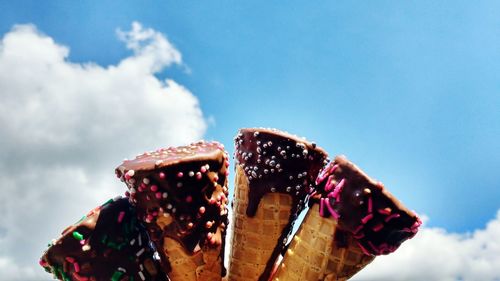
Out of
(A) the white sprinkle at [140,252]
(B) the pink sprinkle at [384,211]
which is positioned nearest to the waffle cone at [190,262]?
(A) the white sprinkle at [140,252]

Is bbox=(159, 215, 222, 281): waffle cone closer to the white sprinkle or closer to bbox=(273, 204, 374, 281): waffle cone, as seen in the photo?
the white sprinkle

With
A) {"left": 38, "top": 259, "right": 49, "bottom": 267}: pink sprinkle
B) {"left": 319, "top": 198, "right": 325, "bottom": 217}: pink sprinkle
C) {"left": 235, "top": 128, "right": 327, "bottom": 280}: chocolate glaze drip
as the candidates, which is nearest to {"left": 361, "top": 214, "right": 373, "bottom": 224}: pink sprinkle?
{"left": 319, "top": 198, "right": 325, "bottom": 217}: pink sprinkle

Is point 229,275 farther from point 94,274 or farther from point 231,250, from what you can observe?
point 94,274

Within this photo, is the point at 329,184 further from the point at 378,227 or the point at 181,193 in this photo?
the point at 181,193

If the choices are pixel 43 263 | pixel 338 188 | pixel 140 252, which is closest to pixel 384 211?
pixel 338 188

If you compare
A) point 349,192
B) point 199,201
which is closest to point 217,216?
→ point 199,201
